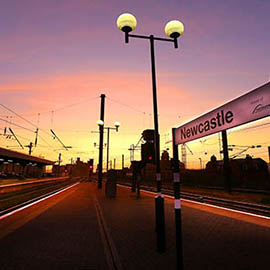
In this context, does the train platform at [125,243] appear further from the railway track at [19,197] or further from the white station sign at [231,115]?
the white station sign at [231,115]

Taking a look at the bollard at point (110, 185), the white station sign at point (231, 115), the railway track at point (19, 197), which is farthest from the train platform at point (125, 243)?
the bollard at point (110, 185)

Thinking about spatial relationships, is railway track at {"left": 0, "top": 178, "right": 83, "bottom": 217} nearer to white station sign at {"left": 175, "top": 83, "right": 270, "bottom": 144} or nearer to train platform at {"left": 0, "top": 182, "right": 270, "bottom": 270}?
train platform at {"left": 0, "top": 182, "right": 270, "bottom": 270}

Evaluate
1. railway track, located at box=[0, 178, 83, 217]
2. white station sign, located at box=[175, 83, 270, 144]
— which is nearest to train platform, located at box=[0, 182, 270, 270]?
railway track, located at box=[0, 178, 83, 217]

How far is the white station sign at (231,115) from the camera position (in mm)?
4335

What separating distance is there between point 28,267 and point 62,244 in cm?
144

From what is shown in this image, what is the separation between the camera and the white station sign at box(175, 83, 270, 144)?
433 centimetres

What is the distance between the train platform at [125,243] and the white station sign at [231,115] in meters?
2.86

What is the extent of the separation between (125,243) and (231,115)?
4172 millimetres

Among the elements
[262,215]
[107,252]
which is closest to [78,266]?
[107,252]

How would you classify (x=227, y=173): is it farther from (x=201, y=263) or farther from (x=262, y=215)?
(x=201, y=263)

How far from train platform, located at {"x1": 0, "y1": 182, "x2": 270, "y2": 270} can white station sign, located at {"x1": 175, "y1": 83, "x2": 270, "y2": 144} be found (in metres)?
2.86

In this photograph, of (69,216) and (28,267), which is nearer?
(28,267)

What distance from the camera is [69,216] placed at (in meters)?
9.53

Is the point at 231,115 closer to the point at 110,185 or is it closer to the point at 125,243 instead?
the point at 125,243
